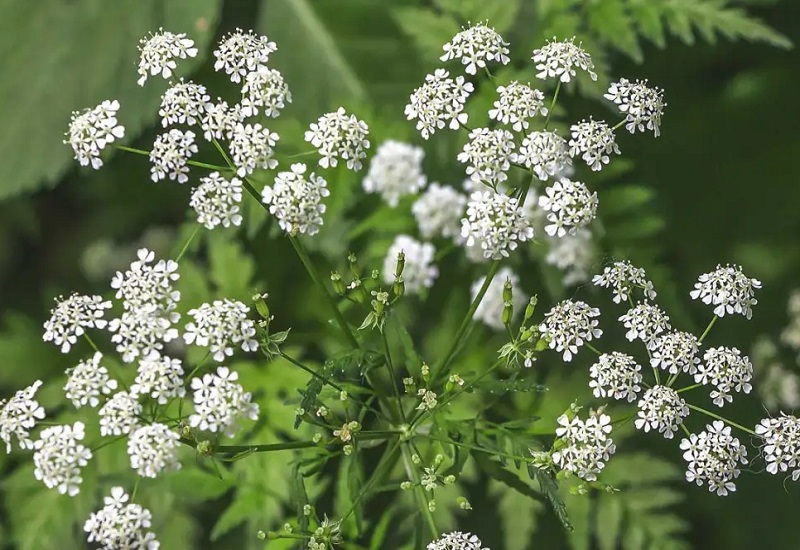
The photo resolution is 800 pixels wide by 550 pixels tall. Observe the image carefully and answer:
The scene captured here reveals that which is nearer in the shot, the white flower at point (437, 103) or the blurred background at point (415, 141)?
the white flower at point (437, 103)

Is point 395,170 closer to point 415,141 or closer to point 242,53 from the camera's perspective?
point 415,141

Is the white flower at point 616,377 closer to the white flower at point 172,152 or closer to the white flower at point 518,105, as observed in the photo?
the white flower at point 518,105

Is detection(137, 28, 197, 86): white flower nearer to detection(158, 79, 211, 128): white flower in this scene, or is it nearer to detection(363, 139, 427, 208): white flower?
detection(158, 79, 211, 128): white flower

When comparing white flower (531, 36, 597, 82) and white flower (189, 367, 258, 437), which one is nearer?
white flower (189, 367, 258, 437)

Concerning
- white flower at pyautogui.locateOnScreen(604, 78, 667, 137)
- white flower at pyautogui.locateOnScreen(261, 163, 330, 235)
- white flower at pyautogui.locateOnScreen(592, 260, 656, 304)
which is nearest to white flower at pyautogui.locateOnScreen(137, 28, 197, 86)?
white flower at pyautogui.locateOnScreen(261, 163, 330, 235)

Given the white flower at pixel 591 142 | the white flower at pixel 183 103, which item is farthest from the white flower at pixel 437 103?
the white flower at pixel 183 103

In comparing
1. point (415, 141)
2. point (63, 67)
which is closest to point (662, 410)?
point (415, 141)
